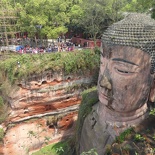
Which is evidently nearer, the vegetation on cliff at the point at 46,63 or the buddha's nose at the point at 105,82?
the buddha's nose at the point at 105,82

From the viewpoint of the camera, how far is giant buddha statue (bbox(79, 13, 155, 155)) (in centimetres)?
597

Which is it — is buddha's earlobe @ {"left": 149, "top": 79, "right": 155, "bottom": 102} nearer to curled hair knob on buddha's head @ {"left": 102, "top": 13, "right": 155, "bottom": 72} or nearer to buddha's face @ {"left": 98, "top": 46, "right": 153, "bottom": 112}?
buddha's face @ {"left": 98, "top": 46, "right": 153, "bottom": 112}

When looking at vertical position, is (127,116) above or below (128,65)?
below

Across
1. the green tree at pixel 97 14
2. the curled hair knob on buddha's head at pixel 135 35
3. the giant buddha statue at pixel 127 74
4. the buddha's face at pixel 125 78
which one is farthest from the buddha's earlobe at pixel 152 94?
the green tree at pixel 97 14

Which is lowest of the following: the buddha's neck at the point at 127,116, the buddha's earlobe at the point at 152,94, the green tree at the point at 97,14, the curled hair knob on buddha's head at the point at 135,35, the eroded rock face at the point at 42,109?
the eroded rock face at the point at 42,109

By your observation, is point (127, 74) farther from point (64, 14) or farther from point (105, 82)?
point (64, 14)

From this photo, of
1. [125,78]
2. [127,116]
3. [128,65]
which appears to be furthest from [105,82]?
[127,116]

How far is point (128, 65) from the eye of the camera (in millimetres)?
5965

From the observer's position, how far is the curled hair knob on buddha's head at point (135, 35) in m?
5.95

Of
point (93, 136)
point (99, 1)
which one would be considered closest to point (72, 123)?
point (93, 136)

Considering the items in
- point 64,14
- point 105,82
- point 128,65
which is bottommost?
point 105,82

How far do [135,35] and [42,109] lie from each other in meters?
9.15

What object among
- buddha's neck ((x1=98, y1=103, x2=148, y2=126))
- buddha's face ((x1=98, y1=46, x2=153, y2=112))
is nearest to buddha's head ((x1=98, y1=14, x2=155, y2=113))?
buddha's face ((x1=98, y1=46, x2=153, y2=112))

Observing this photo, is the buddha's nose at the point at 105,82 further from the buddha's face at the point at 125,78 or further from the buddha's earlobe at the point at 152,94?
the buddha's earlobe at the point at 152,94
